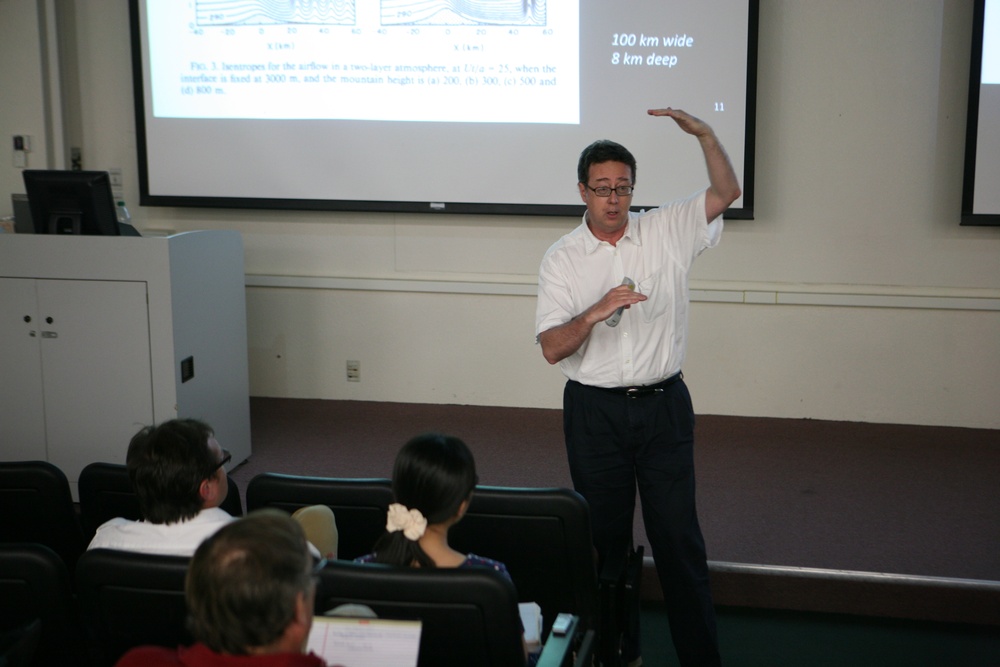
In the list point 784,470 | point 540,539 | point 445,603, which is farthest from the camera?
point 784,470

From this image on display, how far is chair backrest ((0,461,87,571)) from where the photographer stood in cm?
232

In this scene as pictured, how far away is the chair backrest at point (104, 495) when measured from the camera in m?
2.40

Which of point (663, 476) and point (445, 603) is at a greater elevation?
point (445, 603)

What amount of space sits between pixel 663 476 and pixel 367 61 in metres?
3.11

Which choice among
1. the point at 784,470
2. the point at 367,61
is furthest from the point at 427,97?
the point at 784,470

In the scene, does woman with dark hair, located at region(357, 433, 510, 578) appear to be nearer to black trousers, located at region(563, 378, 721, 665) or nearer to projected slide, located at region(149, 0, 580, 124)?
black trousers, located at region(563, 378, 721, 665)

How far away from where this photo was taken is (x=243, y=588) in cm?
128

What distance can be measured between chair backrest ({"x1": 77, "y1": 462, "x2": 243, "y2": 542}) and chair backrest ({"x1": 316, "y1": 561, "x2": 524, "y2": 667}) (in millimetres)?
995

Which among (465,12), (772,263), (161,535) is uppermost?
(465,12)

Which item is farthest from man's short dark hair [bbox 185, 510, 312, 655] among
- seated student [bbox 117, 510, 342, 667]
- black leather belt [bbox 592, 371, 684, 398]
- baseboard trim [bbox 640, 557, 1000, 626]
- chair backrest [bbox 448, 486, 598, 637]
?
baseboard trim [bbox 640, 557, 1000, 626]

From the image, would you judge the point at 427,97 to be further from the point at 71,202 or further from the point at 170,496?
the point at 170,496

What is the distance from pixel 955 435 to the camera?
4680mm

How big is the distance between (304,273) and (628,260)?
9.61ft

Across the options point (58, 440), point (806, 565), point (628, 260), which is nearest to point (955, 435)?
point (806, 565)
